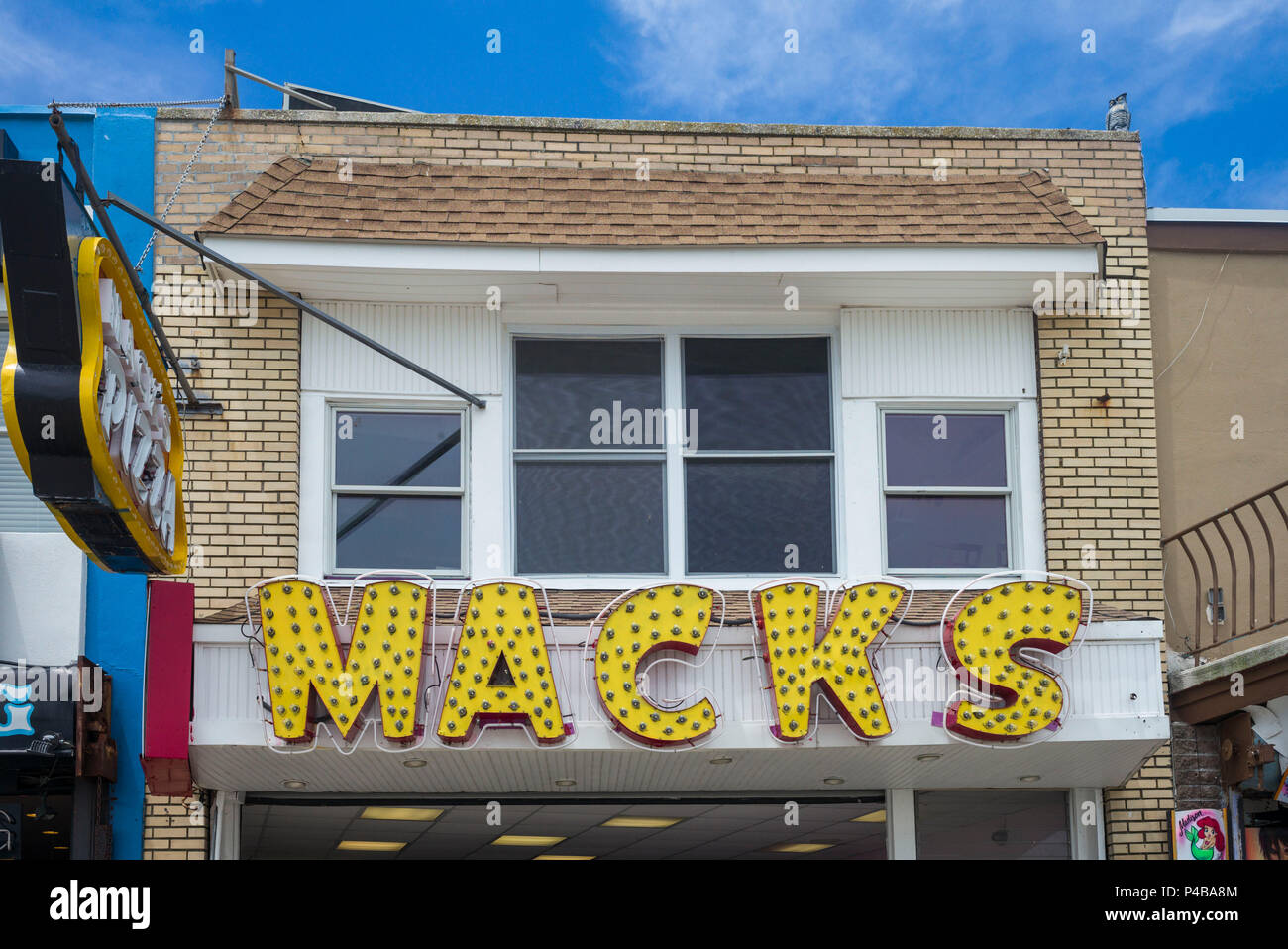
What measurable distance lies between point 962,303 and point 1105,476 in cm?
160

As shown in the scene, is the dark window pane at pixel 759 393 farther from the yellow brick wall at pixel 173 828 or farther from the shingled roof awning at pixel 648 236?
the yellow brick wall at pixel 173 828

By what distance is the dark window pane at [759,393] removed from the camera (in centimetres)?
1052

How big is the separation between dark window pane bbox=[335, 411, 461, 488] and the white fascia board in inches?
44.6

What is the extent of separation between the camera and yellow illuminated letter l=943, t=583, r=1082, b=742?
8.77m

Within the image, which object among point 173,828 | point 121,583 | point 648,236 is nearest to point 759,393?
point 648,236

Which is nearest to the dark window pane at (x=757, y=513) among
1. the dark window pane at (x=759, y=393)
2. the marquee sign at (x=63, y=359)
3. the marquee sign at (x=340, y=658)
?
the dark window pane at (x=759, y=393)

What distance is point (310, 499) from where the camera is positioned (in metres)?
9.99

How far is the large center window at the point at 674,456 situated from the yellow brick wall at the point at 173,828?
268 cm

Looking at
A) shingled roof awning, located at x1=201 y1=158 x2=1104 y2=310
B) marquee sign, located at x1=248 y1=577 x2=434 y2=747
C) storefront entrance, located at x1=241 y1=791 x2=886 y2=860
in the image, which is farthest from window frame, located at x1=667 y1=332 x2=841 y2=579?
marquee sign, located at x1=248 y1=577 x2=434 y2=747

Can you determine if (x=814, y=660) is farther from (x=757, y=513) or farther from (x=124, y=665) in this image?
(x=124, y=665)

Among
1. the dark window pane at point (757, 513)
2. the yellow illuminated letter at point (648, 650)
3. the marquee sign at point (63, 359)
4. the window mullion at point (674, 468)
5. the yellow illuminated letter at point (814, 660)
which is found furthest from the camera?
the dark window pane at point (757, 513)

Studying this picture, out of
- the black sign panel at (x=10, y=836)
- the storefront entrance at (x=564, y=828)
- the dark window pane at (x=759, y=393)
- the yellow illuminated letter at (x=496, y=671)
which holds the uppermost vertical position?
the dark window pane at (x=759, y=393)

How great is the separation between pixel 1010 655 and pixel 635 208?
13.3ft

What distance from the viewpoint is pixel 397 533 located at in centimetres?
1015
